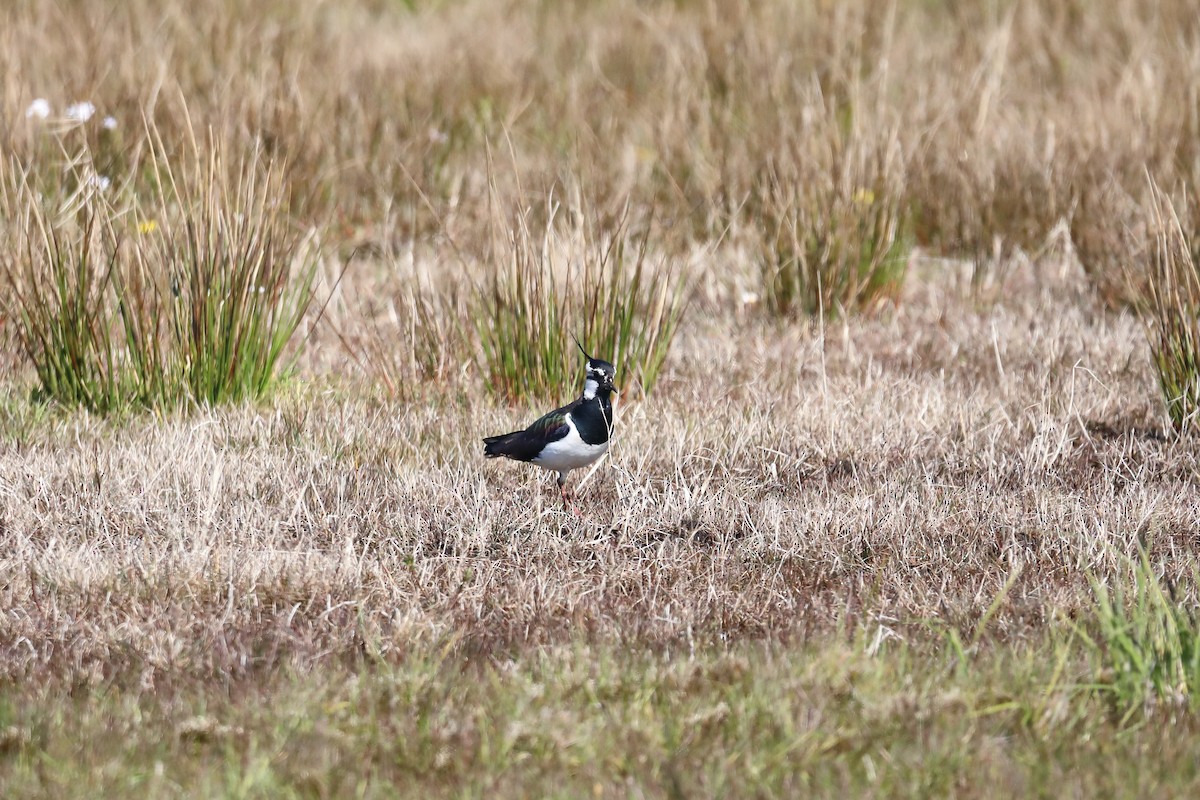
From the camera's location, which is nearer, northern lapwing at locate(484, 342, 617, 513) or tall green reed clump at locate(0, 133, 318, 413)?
northern lapwing at locate(484, 342, 617, 513)

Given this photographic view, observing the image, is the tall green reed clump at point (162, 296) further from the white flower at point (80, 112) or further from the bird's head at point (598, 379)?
the bird's head at point (598, 379)

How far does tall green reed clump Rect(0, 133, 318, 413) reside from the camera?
13.6 ft

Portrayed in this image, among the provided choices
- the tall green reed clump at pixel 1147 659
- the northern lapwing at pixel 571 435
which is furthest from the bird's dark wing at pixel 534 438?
the tall green reed clump at pixel 1147 659

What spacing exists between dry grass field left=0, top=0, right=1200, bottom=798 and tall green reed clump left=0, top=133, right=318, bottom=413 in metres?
0.02

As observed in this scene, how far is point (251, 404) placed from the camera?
424 centimetres

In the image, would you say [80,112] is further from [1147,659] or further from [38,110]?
[1147,659]

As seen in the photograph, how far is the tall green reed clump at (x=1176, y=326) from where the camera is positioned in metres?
4.04

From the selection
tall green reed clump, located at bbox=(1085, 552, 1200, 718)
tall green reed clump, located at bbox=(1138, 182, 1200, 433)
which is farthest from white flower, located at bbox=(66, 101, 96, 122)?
tall green reed clump, located at bbox=(1085, 552, 1200, 718)

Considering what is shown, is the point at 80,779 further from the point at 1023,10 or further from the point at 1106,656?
the point at 1023,10

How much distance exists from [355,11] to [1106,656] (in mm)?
8417

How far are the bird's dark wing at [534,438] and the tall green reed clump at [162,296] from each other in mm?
1051

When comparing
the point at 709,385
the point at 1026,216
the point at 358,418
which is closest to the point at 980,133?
the point at 1026,216

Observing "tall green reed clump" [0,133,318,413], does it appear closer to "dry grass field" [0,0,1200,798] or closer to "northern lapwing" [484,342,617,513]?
"dry grass field" [0,0,1200,798]

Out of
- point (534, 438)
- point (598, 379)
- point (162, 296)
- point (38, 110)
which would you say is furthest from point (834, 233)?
point (38, 110)
